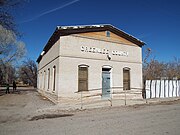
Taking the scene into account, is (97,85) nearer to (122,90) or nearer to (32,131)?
(122,90)

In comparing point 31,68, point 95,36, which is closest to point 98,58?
point 95,36

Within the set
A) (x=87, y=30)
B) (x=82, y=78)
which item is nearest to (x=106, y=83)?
(x=82, y=78)

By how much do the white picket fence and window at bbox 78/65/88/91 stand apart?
6706 mm

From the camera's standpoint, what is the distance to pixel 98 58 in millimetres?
14000

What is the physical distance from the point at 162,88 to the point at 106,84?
22.1ft

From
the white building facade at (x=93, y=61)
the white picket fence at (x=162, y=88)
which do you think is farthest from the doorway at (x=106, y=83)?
the white picket fence at (x=162, y=88)

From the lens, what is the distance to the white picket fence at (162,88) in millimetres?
16672

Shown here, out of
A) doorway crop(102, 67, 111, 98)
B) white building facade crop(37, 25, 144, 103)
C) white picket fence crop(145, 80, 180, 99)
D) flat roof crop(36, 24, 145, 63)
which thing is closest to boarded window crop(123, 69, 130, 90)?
white building facade crop(37, 25, 144, 103)

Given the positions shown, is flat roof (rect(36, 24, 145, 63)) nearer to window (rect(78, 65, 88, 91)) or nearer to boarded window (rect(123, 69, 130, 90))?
window (rect(78, 65, 88, 91))

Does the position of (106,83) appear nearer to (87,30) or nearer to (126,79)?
(126,79)

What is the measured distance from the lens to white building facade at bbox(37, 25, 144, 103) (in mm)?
12453

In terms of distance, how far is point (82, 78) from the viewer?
42.9 feet

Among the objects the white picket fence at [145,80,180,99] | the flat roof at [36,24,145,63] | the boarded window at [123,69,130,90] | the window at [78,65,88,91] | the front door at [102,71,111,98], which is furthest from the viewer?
the white picket fence at [145,80,180,99]

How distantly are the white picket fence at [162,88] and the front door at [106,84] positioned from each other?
444 centimetres
